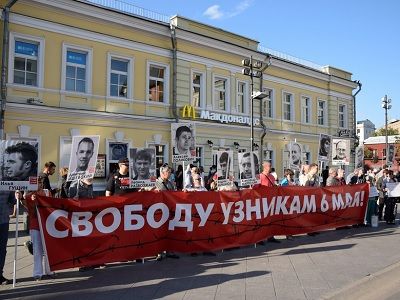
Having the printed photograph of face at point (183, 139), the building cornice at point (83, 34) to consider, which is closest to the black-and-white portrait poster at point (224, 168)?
the printed photograph of face at point (183, 139)

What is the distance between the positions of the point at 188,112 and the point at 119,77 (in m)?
4.04

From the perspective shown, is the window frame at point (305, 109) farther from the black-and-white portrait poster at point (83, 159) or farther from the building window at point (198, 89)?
the black-and-white portrait poster at point (83, 159)

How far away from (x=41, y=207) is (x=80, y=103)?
40.5 ft

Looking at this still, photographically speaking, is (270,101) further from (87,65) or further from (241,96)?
(87,65)

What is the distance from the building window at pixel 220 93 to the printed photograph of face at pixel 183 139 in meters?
9.56

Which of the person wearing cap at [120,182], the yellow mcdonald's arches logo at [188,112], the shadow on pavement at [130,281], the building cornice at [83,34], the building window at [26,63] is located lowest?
the shadow on pavement at [130,281]

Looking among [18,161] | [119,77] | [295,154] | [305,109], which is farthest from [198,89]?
[18,161]

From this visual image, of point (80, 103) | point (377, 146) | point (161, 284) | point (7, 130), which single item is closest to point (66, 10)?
point (80, 103)

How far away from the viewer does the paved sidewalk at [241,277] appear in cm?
576

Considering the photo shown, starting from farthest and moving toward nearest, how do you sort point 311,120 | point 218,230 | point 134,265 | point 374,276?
1. point 311,120
2. point 218,230
3. point 134,265
4. point 374,276

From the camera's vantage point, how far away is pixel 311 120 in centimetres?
3053

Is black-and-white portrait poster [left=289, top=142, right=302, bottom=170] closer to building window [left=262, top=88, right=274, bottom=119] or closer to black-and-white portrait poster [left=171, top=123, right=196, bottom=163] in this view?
black-and-white portrait poster [left=171, top=123, right=196, bottom=163]

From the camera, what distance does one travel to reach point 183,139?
1430 cm

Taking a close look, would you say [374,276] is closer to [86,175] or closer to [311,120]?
[86,175]
